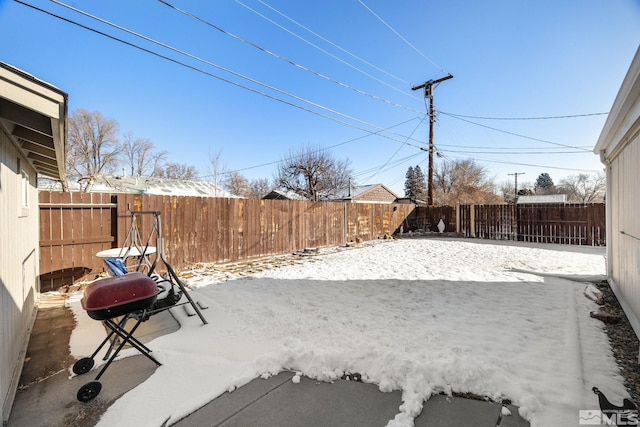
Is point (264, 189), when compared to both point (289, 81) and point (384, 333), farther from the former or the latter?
point (384, 333)

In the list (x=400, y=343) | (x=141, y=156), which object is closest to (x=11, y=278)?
(x=400, y=343)

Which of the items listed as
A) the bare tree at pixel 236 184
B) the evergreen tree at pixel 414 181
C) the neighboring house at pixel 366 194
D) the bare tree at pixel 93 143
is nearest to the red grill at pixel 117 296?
the neighboring house at pixel 366 194

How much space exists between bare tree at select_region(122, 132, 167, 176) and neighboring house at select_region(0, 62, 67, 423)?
26753 mm

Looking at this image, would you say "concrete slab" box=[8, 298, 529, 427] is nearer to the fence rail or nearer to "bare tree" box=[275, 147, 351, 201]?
the fence rail

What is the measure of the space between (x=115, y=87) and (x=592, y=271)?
52.1 feet

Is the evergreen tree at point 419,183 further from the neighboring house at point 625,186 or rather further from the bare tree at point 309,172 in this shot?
the neighboring house at point 625,186

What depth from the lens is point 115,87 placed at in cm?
1056

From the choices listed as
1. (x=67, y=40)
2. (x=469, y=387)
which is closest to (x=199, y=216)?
(x=67, y=40)

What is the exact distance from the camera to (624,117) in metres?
2.98

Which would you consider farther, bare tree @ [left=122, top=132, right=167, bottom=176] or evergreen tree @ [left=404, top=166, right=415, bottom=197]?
evergreen tree @ [left=404, top=166, right=415, bottom=197]

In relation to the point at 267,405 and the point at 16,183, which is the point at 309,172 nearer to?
the point at 16,183

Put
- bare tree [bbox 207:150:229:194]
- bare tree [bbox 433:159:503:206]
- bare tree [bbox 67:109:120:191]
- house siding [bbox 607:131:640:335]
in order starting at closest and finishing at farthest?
1. house siding [bbox 607:131:640:335]
2. bare tree [bbox 67:109:120:191]
3. bare tree [bbox 207:150:229:194]
4. bare tree [bbox 433:159:503:206]

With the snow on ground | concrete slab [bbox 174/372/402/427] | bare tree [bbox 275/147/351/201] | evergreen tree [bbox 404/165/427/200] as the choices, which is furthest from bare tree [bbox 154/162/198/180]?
concrete slab [bbox 174/372/402/427]

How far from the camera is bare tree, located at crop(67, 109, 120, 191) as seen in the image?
20.7m
